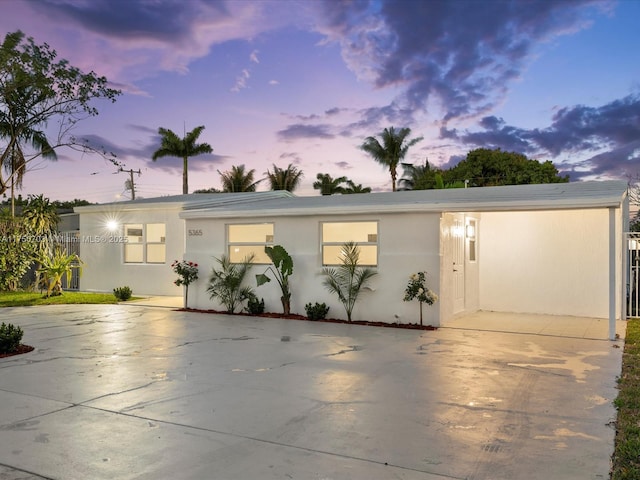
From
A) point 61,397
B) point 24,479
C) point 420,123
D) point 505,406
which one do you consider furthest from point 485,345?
point 420,123

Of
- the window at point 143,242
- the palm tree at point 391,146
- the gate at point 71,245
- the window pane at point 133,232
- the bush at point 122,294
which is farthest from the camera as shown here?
the palm tree at point 391,146

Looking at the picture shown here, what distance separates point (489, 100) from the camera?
17375 mm

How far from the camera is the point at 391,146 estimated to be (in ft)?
105

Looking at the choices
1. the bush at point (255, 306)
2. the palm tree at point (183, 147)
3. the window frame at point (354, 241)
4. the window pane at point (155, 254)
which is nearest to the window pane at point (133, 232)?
the window pane at point (155, 254)

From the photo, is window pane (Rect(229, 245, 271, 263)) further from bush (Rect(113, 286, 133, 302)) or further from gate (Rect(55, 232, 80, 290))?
gate (Rect(55, 232, 80, 290))

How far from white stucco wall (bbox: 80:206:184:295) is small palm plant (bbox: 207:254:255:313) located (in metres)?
3.69

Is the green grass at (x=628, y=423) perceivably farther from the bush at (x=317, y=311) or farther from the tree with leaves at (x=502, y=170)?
the tree with leaves at (x=502, y=170)

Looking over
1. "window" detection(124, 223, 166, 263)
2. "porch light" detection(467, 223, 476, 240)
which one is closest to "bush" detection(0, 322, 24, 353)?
"window" detection(124, 223, 166, 263)

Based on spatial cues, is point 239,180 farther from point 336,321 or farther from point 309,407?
point 309,407

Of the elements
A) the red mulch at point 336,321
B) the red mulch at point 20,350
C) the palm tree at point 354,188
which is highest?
the palm tree at point 354,188

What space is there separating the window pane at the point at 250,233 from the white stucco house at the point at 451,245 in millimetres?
57

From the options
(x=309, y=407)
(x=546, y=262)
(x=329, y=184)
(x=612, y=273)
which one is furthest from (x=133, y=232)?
(x=329, y=184)

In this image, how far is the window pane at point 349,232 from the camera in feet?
35.9

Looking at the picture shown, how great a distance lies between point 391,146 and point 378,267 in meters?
23.0
